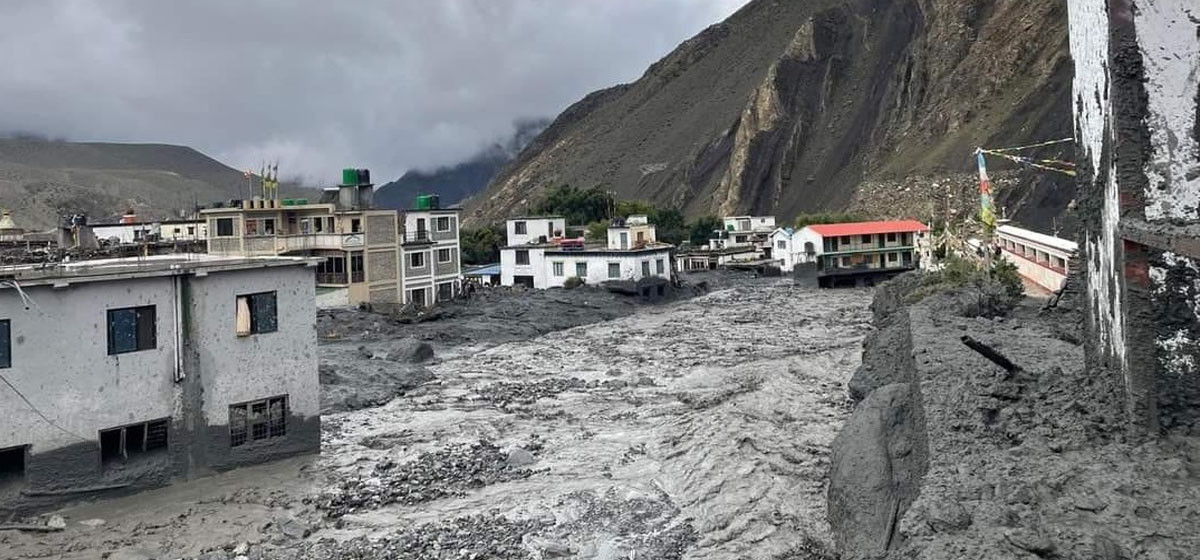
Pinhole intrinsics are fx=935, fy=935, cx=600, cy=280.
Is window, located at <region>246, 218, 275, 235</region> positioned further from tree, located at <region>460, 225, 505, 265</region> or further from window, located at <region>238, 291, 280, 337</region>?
tree, located at <region>460, 225, 505, 265</region>

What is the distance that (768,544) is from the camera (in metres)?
15.0

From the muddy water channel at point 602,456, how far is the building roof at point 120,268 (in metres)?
4.68

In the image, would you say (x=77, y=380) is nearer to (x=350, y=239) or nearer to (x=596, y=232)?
(x=350, y=239)

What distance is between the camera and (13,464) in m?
16.4

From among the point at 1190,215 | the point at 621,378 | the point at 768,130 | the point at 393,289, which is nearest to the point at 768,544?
the point at 1190,215

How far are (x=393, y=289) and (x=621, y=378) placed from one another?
62.3 ft

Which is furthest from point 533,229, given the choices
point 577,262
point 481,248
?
point 577,262

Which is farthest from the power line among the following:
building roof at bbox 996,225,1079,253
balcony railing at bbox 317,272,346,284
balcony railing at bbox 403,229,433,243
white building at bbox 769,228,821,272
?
white building at bbox 769,228,821,272

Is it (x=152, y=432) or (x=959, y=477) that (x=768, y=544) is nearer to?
(x=959, y=477)

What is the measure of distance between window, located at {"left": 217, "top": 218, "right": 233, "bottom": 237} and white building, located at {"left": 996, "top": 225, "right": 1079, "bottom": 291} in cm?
3359

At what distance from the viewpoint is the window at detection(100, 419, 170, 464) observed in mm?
17453

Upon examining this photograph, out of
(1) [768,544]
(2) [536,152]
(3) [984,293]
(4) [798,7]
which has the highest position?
(4) [798,7]

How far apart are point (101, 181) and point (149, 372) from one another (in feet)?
389

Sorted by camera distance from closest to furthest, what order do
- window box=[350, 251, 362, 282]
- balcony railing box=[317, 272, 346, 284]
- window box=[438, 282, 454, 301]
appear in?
window box=[350, 251, 362, 282]
balcony railing box=[317, 272, 346, 284]
window box=[438, 282, 454, 301]
